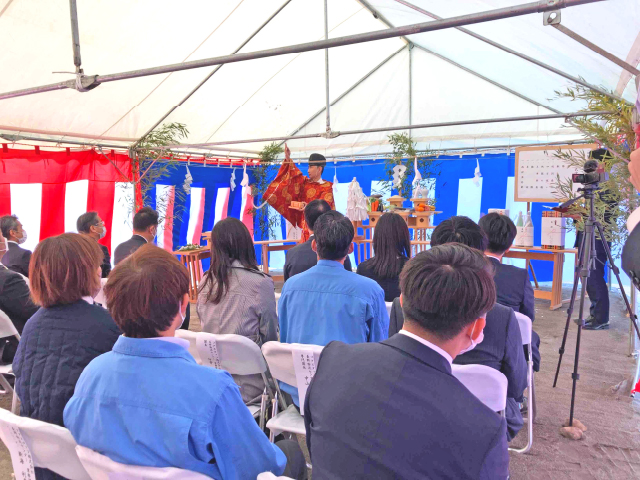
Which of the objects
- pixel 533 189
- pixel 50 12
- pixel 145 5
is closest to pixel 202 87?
pixel 145 5

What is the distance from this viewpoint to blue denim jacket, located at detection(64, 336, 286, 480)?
106cm

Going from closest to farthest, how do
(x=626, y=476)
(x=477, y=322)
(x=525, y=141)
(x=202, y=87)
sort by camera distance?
(x=477, y=322) → (x=626, y=476) → (x=202, y=87) → (x=525, y=141)

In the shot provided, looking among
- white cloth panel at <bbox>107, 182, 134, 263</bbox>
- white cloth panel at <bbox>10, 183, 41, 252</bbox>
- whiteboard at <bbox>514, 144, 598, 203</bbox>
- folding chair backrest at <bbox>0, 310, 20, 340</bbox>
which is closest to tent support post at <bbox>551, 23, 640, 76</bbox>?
folding chair backrest at <bbox>0, 310, 20, 340</bbox>

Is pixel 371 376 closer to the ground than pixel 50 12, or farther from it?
closer to the ground

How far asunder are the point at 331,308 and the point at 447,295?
3.56 feet

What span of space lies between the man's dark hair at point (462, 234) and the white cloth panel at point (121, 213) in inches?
203

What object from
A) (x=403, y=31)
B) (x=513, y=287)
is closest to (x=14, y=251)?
(x=403, y=31)

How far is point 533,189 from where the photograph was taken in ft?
19.3

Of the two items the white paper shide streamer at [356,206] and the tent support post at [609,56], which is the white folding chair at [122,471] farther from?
the white paper shide streamer at [356,206]

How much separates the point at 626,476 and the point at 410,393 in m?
2.04

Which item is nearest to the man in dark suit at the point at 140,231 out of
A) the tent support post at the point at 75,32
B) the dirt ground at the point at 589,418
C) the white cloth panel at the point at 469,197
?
the dirt ground at the point at 589,418

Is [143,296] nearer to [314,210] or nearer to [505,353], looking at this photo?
[505,353]

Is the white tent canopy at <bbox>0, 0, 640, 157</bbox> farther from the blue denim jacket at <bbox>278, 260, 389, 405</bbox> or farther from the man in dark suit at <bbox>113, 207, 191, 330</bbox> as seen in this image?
the blue denim jacket at <bbox>278, 260, 389, 405</bbox>

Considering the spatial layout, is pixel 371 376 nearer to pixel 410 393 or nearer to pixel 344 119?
pixel 410 393
